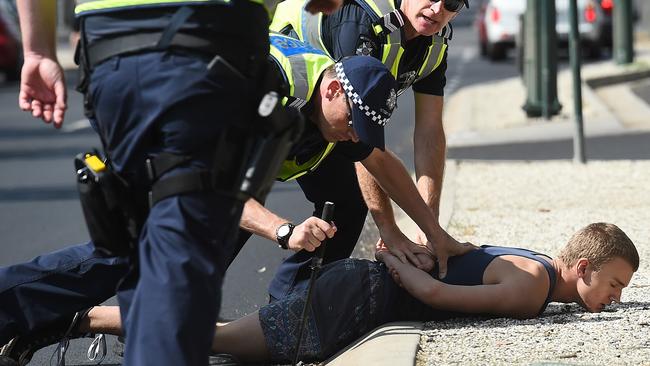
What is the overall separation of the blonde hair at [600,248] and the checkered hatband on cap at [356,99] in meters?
0.97

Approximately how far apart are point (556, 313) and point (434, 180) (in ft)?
→ 2.61

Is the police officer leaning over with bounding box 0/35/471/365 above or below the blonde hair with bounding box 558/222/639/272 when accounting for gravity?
above

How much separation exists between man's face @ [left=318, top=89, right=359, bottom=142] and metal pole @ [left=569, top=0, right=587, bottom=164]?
668 cm

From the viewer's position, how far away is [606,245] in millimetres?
5496

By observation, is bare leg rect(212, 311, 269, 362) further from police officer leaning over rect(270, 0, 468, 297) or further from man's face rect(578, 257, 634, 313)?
man's face rect(578, 257, 634, 313)

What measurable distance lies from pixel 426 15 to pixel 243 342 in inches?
55.6

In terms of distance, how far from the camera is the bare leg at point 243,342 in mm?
5523

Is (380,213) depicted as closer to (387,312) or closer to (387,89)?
(387,312)

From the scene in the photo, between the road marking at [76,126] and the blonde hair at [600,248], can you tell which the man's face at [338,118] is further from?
the road marking at [76,126]

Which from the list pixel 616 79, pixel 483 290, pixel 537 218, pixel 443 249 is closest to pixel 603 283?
pixel 483 290

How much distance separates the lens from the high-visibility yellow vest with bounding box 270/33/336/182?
5176 millimetres

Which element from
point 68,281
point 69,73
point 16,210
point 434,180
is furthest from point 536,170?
point 69,73

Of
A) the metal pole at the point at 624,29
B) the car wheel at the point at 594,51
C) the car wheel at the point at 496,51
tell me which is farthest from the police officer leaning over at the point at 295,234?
the car wheel at the point at 496,51

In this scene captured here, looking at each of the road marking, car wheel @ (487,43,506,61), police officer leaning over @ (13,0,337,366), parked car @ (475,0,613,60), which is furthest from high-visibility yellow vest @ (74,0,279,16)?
car wheel @ (487,43,506,61)
